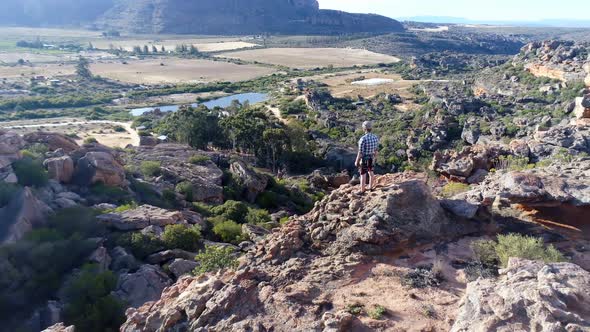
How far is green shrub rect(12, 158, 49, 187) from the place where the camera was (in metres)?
20.8

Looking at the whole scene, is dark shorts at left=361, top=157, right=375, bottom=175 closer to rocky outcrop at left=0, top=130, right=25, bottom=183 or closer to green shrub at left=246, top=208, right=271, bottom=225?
green shrub at left=246, top=208, right=271, bottom=225

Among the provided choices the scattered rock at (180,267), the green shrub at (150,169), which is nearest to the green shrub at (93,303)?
the scattered rock at (180,267)

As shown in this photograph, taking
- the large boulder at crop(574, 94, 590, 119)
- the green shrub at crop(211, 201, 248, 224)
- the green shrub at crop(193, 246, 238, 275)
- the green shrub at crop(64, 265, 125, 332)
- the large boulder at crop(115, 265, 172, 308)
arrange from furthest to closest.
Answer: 1. the large boulder at crop(574, 94, 590, 119)
2. the green shrub at crop(211, 201, 248, 224)
3. the large boulder at crop(115, 265, 172, 308)
4. the green shrub at crop(64, 265, 125, 332)
5. the green shrub at crop(193, 246, 238, 275)

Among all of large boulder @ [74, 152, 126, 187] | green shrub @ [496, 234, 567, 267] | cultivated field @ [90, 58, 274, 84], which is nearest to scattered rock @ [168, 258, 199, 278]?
large boulder @ [74, 152, 126, 187]

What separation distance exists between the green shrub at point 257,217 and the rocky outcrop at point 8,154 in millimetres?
11171

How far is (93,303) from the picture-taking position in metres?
14.5

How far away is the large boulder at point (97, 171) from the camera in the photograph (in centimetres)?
2398

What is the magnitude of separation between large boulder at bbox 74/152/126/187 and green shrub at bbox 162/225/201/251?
7.41 meters

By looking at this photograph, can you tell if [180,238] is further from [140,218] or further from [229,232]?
[229,232]

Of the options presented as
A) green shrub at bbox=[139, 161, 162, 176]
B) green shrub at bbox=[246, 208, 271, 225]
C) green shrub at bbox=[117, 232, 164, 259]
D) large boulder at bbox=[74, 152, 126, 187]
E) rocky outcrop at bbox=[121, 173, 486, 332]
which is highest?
rocky outcrop at bbox=[121, 173, 486, 332]

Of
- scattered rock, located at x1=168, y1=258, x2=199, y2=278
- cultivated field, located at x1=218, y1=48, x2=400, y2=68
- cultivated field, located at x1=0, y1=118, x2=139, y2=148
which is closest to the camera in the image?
scattered rock, located at x1=168, y1=258, x2=199, y2=278

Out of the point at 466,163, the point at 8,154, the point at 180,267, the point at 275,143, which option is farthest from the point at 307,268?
the point at 275,143

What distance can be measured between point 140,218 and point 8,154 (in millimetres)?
8267

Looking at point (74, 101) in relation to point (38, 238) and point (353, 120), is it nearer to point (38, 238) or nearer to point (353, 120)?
point (353, 120)
